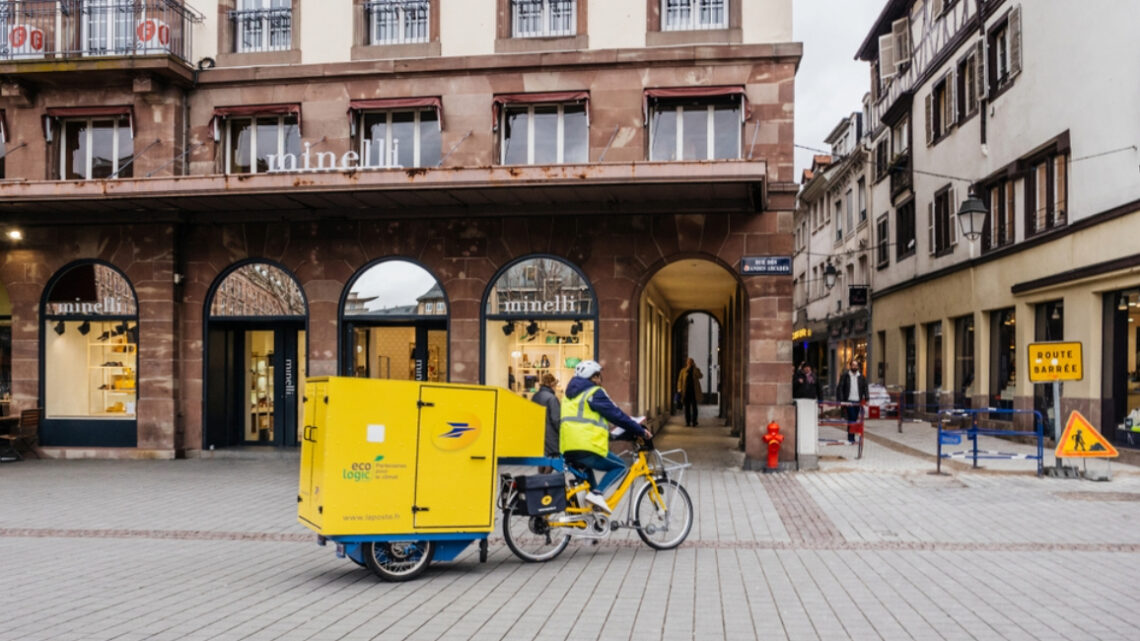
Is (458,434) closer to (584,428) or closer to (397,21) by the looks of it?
(584,428)

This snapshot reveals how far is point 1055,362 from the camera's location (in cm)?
1523

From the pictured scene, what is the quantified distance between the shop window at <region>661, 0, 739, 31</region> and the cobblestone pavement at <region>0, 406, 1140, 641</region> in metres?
7.55

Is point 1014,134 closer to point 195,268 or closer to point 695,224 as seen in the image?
point 695,224

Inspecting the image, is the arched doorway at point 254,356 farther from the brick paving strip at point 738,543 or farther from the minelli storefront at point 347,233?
the brick paving strip at point 738,543

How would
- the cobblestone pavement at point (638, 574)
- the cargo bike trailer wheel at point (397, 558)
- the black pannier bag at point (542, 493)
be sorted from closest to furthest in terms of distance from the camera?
1. the cobblestone pavement at point (638, 574)
2. the cargo bike trailer wheel at point (397, 558)
3. the black pannier bag at point (542, 493)

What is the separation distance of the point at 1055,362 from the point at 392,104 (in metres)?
11.0

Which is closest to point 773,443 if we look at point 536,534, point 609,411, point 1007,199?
point 609,411

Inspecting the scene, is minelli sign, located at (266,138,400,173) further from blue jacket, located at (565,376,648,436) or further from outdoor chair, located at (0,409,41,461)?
blue jacket, located at (565,376,648,436)

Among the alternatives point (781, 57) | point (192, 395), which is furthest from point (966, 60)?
point (192, 395)

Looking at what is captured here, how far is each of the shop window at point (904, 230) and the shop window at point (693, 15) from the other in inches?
722

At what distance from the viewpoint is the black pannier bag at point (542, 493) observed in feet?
29.8

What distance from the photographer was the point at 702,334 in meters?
48.3

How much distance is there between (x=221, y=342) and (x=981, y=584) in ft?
47.8

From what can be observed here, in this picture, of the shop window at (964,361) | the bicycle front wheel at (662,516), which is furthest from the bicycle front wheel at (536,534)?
the shop window at (964,361)
